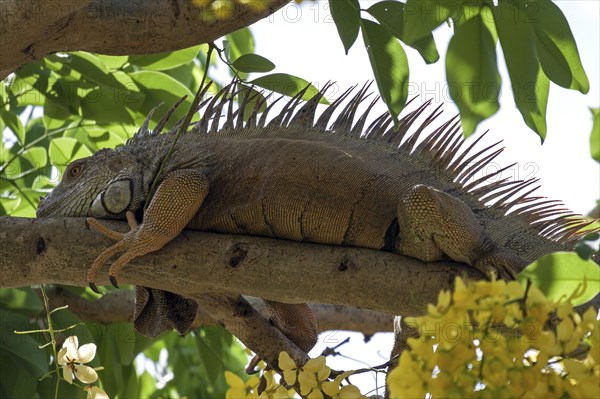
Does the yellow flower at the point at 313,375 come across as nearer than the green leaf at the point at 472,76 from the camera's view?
No

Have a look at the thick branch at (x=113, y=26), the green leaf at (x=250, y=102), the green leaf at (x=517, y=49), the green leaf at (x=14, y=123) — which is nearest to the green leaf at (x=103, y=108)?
the green leaf at (x=14, y=123)

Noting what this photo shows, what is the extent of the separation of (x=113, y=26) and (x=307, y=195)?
1361 millimetres

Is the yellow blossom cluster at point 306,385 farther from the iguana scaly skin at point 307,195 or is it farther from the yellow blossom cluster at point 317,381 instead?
the iguana scaly skin at point 307,195

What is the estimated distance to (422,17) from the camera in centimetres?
320

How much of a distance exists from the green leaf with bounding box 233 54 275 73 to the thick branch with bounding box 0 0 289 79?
0.48 m

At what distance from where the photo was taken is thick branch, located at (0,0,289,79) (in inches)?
154

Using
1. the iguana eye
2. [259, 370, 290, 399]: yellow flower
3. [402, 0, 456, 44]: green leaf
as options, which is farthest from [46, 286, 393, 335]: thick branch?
[402, 0, 456, 44]: green leaf

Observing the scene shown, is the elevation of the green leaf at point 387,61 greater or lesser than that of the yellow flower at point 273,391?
greater

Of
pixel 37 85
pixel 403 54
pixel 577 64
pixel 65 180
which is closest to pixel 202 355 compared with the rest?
pixel 65 180

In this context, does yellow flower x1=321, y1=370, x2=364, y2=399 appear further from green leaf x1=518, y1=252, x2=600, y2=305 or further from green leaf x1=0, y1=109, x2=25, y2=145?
green leaf x1=0, y1=109, x2=25, y2=145

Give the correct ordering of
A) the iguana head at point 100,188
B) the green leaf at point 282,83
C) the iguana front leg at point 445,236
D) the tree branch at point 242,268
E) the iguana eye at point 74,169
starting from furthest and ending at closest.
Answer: the iguana eye at point 74,169 < the iguana head at point 100,188 < the green leaf at point 282,83 < the iguana front leg at point 445,236 < the tree branch at point 242,268

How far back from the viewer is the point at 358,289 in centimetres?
405

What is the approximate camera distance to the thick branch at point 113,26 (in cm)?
390

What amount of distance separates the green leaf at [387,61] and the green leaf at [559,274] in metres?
1.14
